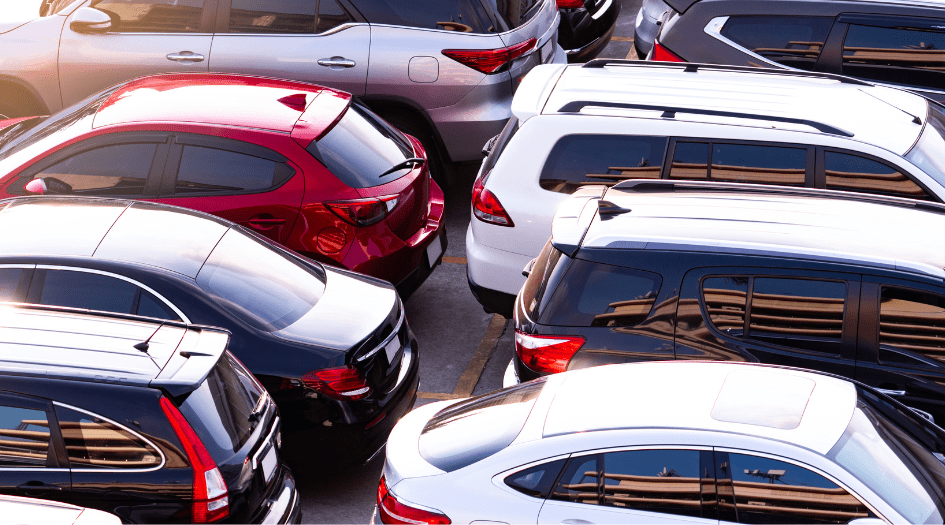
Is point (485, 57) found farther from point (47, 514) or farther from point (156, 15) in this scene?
point (47, 514)

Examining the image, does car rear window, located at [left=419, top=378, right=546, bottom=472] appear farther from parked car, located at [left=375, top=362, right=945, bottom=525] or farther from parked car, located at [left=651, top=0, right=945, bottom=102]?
parked car, located at [left=651, top=0, right=945, bottom=102]

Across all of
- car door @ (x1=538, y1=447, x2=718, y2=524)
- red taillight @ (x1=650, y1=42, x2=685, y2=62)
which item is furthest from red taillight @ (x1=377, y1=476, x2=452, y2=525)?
red taillight @ (x1=650, y1=42, x2=685, y2=62)

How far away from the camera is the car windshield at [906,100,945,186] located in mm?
6336

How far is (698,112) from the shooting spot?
6570mm

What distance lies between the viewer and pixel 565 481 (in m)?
4.20

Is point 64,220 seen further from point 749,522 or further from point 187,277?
point 749,522

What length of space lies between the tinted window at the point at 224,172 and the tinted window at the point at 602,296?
239 cm

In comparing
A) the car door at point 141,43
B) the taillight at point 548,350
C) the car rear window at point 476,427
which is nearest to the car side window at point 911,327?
the taillight at point 548,350

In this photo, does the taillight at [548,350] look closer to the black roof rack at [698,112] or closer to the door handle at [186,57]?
the black roof rack at [698,112]

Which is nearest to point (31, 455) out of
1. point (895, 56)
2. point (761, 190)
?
point (761, 190)

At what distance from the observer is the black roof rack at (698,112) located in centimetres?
642

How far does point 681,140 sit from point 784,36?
8.31 feet

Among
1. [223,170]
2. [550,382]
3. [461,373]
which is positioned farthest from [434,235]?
[550,382]

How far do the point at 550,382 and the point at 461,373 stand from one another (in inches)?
99.1
